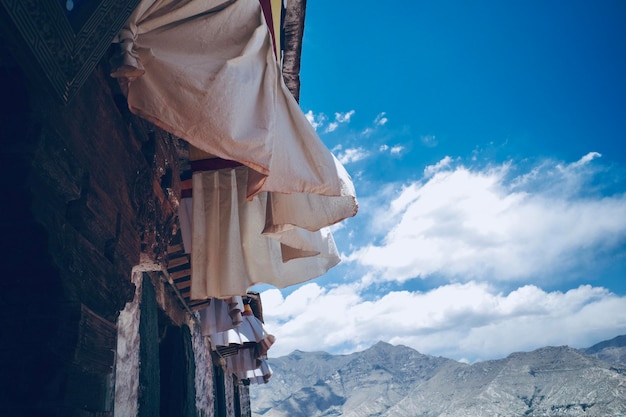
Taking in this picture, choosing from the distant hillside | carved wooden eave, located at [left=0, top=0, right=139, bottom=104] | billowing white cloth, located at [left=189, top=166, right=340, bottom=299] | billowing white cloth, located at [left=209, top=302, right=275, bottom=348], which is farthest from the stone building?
the distant hillside

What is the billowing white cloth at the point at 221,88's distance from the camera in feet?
6.04

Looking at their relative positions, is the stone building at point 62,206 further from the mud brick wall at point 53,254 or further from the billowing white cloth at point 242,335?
the billowing white cloth at point 242,335

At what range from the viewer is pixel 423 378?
193 metres

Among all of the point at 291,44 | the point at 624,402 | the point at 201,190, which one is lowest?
the point at 624,402

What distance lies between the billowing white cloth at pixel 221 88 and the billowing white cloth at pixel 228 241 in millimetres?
1144

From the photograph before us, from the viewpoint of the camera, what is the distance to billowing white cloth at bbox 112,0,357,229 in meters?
1.84

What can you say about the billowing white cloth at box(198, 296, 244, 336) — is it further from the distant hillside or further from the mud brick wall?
the distant hillside

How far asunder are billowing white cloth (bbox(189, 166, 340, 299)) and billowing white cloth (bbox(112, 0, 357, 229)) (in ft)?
3.75

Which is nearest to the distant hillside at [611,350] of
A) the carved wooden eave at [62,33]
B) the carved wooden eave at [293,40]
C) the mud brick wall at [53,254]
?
the carved wooden eave at [293,40]

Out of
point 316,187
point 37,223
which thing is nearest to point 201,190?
point 316,187

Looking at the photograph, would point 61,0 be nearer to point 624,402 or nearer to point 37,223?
point 37,223

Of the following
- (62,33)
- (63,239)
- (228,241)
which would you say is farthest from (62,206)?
(228,241)

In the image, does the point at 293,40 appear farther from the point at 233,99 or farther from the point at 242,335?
the point at 242,335

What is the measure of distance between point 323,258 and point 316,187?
170 centimetres
